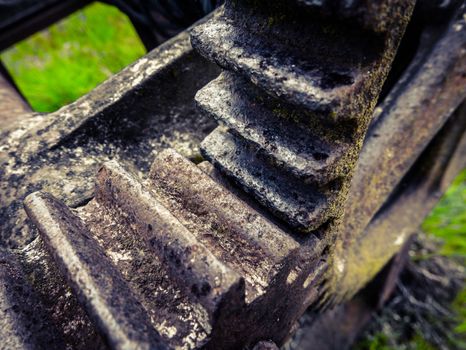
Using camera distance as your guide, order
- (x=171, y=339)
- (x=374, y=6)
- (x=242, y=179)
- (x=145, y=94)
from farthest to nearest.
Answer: (x=145, y=94) < (x=242, y=179) < (x=171, y=339) < (x=374, y=6)

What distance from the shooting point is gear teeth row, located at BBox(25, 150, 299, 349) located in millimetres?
534

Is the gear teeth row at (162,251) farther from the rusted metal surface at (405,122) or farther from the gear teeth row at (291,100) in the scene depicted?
the rusted metal surface at (405,122)

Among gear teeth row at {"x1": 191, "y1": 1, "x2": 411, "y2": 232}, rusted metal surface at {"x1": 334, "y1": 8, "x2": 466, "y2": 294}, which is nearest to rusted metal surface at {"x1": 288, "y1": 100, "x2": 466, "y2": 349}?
rusted metal surface at {"x1": 334, "y1": 8, "x2": 466, "y2": 294}

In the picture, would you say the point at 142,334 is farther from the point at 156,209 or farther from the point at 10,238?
the point at 10,238

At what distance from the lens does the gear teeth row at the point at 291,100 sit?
0.54 metres

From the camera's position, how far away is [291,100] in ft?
1.87

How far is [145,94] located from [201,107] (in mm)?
268

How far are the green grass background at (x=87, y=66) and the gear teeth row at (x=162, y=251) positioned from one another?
75.6 inches

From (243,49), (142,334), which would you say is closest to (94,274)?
(142,334)

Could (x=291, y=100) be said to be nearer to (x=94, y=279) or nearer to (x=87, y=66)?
(x=94, y=279)

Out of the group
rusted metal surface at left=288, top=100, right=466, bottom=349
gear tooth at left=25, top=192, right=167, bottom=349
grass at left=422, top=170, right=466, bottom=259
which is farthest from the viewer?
grass at left=422, top=170, right=466, bottom=259

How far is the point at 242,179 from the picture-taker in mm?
720

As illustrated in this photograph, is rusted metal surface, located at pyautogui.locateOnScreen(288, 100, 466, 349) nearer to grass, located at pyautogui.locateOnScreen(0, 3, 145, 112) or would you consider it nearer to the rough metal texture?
the rough metal texture

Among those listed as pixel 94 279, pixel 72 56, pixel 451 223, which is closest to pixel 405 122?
pixel 94 279
